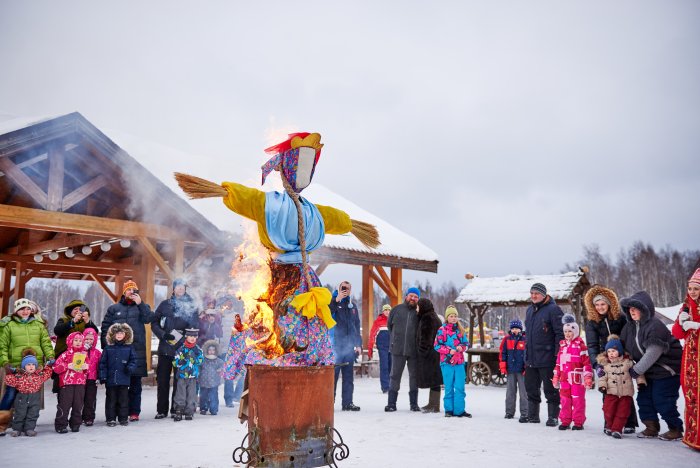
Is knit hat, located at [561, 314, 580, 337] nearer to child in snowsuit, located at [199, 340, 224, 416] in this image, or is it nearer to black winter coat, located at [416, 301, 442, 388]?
black winter coat, located at [416, 301, 442, 388]

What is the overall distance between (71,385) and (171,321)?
61.2 inches

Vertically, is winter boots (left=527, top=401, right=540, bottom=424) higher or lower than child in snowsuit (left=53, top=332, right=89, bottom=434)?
lower

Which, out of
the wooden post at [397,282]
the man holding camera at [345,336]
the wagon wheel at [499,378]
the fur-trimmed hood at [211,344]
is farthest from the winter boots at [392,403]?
the wooden post at [397,282]

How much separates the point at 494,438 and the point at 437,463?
4.90 ft

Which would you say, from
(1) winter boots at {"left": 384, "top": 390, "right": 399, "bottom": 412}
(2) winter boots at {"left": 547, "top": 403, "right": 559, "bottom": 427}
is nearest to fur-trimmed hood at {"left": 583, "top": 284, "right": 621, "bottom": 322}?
(2) winter boots at {"left": 547, "top": 403, "right": 559, "bottom": 427}

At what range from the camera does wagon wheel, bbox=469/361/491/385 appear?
13.1 meters

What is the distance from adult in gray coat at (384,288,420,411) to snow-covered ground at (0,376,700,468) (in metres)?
0.65

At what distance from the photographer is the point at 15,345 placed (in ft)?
20.3

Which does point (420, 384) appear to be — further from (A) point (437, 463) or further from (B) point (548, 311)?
(A) point (437, 463)

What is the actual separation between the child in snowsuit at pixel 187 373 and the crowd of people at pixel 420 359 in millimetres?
14

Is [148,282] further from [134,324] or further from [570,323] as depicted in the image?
[570,323]

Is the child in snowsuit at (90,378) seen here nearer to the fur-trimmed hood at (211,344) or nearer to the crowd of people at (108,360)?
the crowd of people at (108,360)

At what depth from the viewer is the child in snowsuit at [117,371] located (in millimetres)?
6707

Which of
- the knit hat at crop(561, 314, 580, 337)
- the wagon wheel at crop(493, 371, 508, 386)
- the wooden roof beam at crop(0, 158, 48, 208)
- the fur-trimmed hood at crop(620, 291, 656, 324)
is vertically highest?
the wooden roof beam at crop(0, 158, 48, 208)
